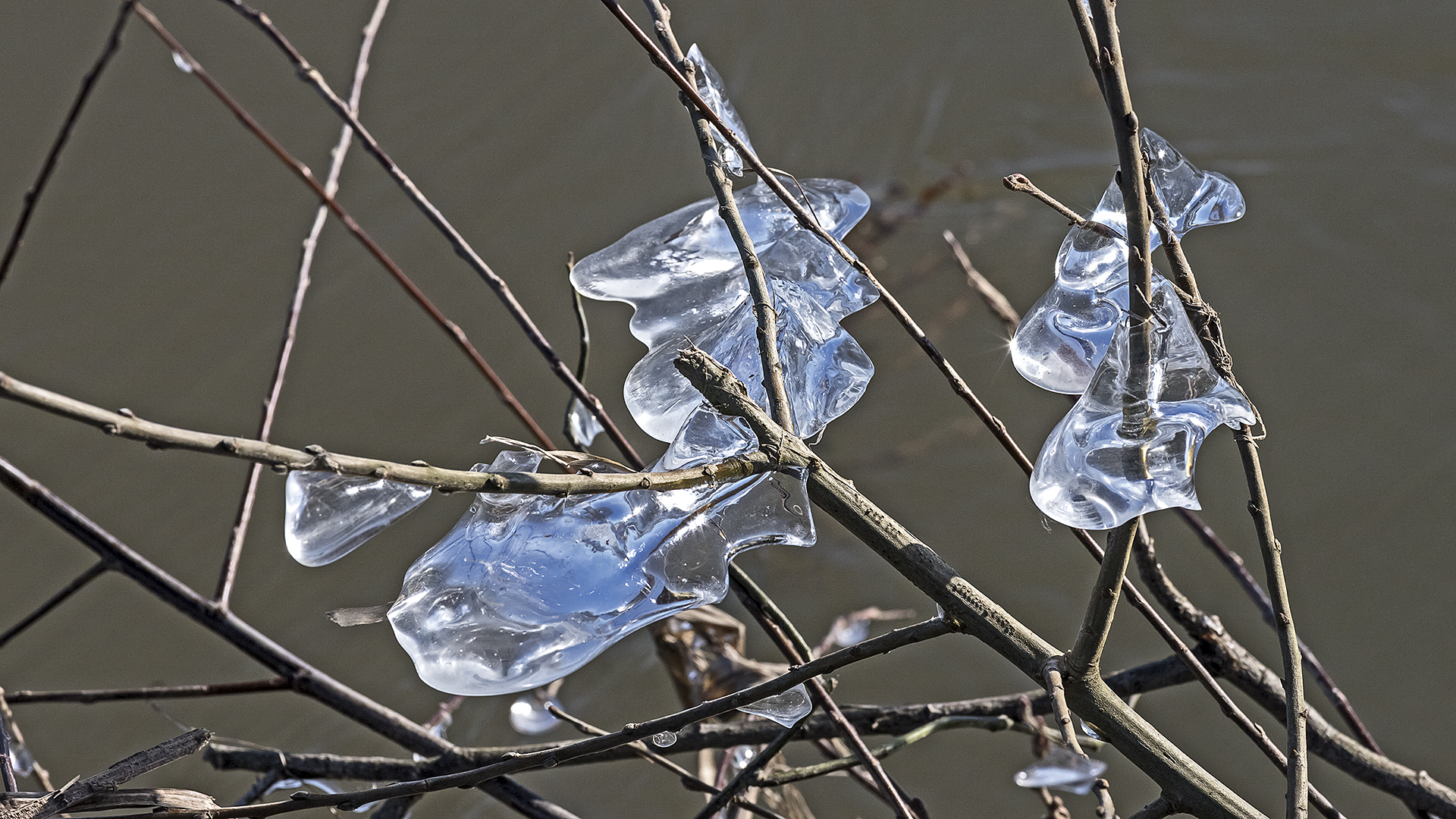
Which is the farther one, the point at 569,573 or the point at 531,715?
the point at 531,715

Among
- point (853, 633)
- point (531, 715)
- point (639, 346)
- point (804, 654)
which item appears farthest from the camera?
point (639, 346)

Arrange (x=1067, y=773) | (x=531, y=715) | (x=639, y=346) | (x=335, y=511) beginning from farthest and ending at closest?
1. (x=639, y=346)
2. (x=531, y=715)
3. (x=335, y=511)
4. (x=1067, y=773)

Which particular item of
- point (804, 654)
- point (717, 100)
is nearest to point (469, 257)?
point (717, 100)

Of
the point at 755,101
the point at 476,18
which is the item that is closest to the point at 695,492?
the point at 755,101

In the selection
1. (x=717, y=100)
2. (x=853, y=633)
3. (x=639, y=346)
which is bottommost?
(x=853, y=633)

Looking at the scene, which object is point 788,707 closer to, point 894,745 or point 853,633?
point 894,745

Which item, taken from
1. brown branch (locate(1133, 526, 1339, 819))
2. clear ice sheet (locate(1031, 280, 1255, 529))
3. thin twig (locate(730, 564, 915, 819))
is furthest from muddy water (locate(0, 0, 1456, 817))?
clear ice sheet (locate(1031, 280, 1255, 529))

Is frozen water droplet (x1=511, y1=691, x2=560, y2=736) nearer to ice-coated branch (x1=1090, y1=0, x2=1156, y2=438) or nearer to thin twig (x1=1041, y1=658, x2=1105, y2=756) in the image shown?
thin twig (x1=1041, y1=658, x2=1105, y2=756)

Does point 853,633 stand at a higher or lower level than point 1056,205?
lower
